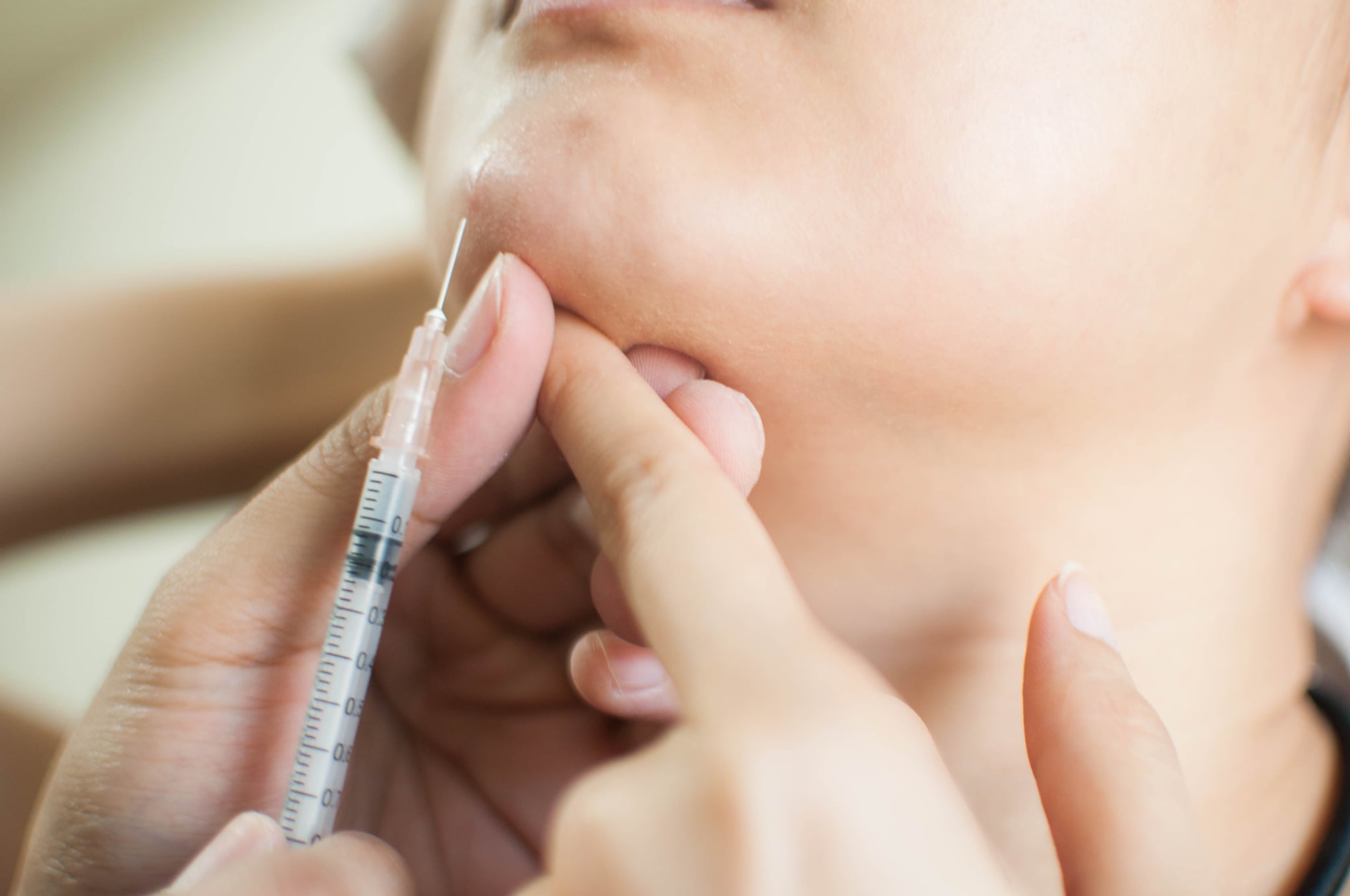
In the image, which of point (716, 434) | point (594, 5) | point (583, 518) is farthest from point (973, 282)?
point (583, 518)

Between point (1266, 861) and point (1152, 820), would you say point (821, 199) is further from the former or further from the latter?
point (1266, 861)

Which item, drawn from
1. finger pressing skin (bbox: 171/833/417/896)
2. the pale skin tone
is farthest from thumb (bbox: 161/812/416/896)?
the pale skin tone

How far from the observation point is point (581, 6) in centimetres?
57

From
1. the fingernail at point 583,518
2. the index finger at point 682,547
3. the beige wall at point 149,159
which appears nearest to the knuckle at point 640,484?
the index finger at point 682,547

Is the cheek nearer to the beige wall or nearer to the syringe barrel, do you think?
the syringe barrel

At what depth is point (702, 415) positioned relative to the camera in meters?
0.53

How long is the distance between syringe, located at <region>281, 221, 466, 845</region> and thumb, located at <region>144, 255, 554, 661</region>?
23 millimetres

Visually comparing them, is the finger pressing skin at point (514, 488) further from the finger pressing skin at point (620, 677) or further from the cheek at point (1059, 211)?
the cheek at point (1059, 211)

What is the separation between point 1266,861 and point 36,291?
1.39 meters

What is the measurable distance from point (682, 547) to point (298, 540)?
1.21ft

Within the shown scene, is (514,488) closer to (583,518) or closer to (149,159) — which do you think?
(583,518)

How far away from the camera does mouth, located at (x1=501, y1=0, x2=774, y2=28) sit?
1.76 ft

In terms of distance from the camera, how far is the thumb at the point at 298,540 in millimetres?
580

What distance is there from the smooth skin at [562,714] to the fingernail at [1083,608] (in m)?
0.01
